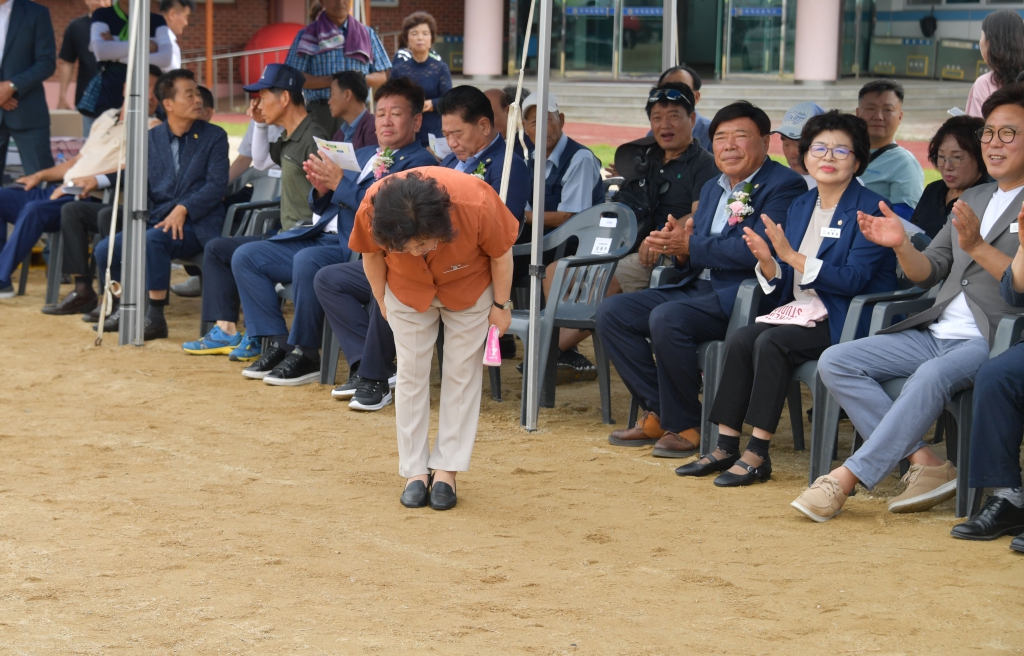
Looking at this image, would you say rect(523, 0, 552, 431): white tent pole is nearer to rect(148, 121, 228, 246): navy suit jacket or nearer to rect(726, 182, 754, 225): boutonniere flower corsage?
rect(726, 182, 754, 225): boutonniere flower corsage

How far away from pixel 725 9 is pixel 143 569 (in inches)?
758

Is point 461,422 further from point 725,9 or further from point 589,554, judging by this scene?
point 725,9

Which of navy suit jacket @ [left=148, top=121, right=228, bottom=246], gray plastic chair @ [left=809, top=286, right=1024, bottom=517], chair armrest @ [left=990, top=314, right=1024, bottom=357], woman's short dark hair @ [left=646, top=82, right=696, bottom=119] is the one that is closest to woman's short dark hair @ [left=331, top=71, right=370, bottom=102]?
navy suit jacket @ [left=148, top=121, right=228, bottom=246]

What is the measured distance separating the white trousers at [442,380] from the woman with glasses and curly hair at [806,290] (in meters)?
1.04

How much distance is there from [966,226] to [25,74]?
24.8 ft

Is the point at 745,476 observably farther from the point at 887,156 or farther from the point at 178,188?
the point at 178,188

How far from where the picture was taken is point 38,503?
15.3ft

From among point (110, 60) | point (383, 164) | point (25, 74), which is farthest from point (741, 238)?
point (25, 74)

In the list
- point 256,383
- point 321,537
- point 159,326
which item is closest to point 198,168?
point 159,326

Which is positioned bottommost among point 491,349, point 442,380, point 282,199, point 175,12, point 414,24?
point 442,380

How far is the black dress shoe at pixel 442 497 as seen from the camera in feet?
15.4

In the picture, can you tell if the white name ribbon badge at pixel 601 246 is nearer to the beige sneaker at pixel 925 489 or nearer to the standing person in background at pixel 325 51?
the beige sneaker at pixel 925 489

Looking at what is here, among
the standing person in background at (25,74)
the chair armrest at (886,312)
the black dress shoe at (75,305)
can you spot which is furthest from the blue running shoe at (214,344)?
the chair armrest at (886,312)

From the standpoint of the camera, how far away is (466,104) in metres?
6.25
